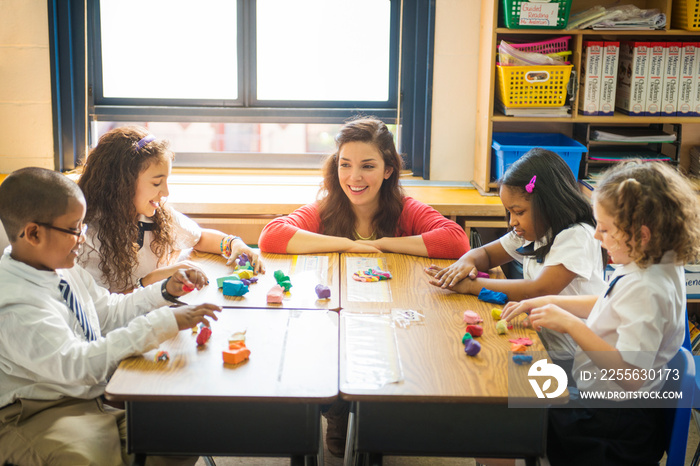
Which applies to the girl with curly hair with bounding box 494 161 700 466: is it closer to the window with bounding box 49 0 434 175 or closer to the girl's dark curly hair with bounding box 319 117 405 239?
the girl's dark curly hair with bounding box 319 117 405 239

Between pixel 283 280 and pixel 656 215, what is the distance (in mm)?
1023

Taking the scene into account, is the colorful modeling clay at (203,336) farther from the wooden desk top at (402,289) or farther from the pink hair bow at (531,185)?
the pink hair bow at (531,185)

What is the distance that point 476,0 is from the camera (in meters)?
3.42

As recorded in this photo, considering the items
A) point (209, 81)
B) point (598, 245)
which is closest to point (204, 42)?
point (209, 81)

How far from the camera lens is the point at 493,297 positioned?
6.30 feet

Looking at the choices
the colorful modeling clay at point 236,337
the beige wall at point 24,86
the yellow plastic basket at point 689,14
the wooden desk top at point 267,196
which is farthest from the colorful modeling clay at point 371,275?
the beige wall at point 24,86

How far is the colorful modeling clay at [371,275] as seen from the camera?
2.08m

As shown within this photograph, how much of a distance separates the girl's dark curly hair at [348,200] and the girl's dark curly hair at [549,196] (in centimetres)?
59

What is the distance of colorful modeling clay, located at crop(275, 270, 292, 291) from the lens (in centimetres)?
198

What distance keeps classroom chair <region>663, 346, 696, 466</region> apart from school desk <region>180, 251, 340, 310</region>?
86 centimetres

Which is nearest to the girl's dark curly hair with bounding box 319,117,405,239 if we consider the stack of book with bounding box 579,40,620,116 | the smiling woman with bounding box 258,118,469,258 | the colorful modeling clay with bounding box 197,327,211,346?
the smiling woman with bounding box 258,118,469,258

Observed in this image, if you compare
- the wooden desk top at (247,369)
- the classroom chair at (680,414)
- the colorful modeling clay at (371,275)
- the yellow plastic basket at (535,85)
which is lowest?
the classroom chair at (680,414)

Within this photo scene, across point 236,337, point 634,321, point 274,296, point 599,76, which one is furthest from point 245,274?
point 599,76

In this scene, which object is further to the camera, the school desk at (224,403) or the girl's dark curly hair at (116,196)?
the girl's dark curly hair at (116,196)
